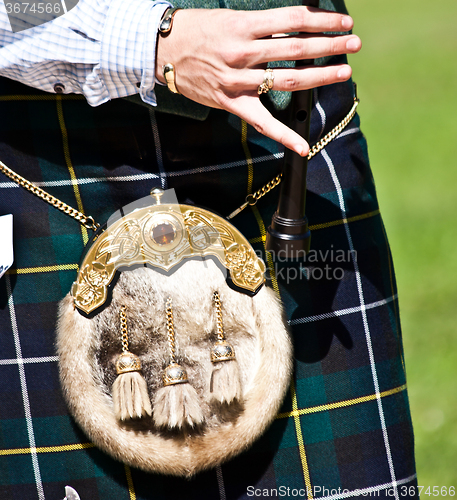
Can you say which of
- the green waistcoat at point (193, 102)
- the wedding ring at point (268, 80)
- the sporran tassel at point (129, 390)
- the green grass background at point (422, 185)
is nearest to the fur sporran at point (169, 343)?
the sporran tassel at point (129, 390)

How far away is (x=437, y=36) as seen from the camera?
8.38 meters

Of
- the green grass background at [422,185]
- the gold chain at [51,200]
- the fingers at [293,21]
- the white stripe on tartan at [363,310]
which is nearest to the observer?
the fingers at [293,21]

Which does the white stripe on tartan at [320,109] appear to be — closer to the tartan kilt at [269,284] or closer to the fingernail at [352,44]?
the tartan kilt at [269,284]

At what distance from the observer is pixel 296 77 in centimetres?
82

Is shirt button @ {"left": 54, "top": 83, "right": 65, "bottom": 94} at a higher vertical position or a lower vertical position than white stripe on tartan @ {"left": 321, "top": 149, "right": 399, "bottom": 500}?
higher

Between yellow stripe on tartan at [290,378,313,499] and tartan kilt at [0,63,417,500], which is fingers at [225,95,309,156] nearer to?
tartan kilt at [0,63,417,500]

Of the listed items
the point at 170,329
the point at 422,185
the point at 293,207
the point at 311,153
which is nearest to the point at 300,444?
the point at 170,329

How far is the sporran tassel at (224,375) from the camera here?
975 millimetres

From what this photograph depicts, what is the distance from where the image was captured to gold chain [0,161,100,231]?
3.32ft

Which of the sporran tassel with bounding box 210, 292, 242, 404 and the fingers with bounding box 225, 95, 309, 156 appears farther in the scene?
the sporran tassel with bounding box 210, 292, 242, 404

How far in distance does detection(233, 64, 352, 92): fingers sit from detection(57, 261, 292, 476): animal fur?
1.10ft

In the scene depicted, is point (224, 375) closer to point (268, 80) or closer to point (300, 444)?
point (300, 444)

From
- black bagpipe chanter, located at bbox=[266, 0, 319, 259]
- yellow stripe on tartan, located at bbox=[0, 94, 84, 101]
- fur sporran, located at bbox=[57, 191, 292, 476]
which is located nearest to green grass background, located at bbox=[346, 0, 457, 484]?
fur sporran, located at bbox=[57, 191, 292, 476]

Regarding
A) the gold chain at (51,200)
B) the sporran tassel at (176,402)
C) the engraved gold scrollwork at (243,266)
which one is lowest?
the sporran tassel at (176,402)
